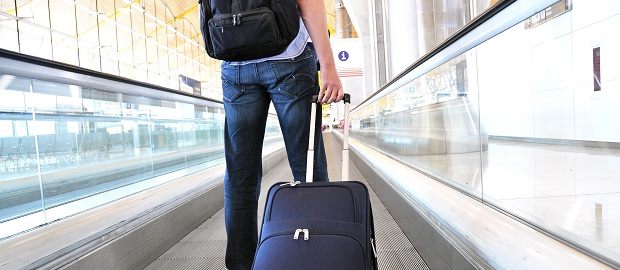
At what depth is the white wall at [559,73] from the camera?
163 cm

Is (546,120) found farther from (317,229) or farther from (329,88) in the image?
(317,229)

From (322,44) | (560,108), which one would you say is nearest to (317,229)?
(322,44)

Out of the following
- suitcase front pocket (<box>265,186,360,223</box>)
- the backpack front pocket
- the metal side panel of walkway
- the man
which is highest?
the backpack front pocket

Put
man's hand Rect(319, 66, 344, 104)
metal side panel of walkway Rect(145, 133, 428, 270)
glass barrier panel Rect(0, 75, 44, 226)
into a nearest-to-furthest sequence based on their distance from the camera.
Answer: man's hand Rect(319, 66, 344, 104)
glass barrier panel Rect(0, 75, 44, 226)
metal side panel of walkway Rect(145, 133, 428, 270)

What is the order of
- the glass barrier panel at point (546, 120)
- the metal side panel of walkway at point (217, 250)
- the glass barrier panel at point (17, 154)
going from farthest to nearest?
→ the metal side panel of walkway at point (217, 250), the glass barrier panel at point (17, 154), the glass barrier panel at point (546, 120)

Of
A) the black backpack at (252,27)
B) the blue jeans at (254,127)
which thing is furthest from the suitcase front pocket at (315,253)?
the black backpack at (252,27)

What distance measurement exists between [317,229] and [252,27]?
0.80 metres

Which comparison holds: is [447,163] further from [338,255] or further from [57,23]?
[57,23]

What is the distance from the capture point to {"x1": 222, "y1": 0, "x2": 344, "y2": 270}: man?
69.9 inches

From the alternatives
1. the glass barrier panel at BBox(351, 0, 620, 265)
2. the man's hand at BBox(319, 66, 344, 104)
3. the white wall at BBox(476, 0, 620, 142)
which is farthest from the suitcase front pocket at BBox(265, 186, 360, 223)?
the white wall at BBox(476, 0, 620, 142)

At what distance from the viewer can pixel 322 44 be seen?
5.78 ft

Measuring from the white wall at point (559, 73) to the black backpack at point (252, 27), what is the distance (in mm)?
870

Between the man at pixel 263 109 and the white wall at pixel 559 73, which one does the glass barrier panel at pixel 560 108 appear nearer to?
the white wall at pixel 559 73

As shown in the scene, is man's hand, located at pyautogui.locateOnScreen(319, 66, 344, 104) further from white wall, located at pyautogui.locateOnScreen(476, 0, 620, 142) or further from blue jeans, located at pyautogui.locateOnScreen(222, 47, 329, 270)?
white wall, located at pyautogui.locateOnScreen(476, 0, 620, 142)
